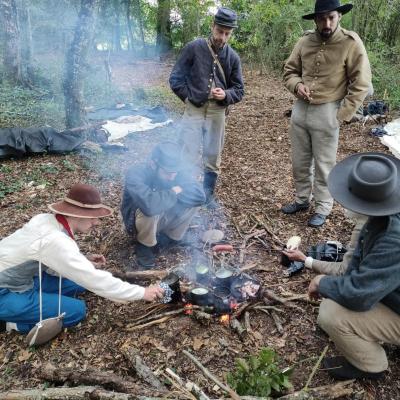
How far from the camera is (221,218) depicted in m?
5.11

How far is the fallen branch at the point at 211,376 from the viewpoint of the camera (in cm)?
235

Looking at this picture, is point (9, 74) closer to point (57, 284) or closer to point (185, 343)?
point (57, 284)

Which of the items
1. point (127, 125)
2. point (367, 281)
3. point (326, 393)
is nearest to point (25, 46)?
point (127, 125)

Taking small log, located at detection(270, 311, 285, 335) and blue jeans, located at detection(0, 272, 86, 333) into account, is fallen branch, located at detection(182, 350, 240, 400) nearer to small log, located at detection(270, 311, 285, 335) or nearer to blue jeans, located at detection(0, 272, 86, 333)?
small log, located at detection(270, 311, 285, 335)

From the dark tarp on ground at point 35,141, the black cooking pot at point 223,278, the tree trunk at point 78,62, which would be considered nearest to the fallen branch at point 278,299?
the black cooking pot at point 223,278

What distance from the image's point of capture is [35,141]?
666 cm

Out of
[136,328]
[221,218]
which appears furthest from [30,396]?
[221,218]

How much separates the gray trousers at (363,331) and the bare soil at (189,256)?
0.26 metres

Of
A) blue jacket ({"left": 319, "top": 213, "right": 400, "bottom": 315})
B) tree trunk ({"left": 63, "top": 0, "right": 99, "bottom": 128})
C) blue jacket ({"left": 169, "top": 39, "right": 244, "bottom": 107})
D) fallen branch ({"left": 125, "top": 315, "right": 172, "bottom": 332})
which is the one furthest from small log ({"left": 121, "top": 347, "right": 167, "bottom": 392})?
tree trunk ({"left": 63, "top": 0, "right": 99, "bottom": 128})

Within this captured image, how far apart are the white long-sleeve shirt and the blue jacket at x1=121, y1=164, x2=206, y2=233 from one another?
105cm

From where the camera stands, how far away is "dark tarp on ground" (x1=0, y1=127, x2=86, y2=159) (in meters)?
6.46

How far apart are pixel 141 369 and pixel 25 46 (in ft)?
41.4

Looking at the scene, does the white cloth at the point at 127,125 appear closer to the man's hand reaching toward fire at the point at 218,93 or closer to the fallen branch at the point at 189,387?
the man's hand reaching toward fire at the point at 218,93

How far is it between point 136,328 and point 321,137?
3085 mm
